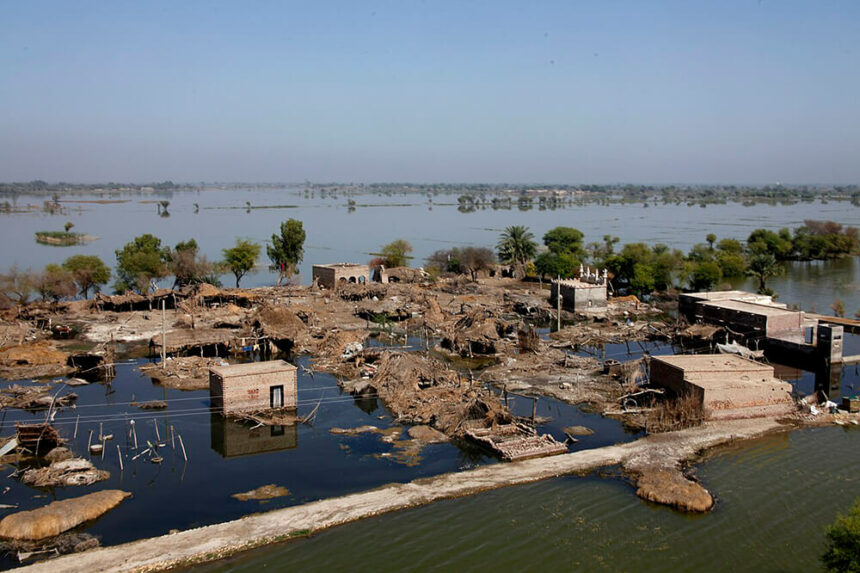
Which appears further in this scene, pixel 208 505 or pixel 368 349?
pixel 368 349

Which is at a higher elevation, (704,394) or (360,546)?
(704,394)

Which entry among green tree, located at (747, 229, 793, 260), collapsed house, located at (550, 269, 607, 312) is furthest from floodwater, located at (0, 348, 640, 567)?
green tree, located at (747, 229, 793, 260)

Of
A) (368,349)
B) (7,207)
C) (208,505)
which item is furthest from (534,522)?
(7,207)

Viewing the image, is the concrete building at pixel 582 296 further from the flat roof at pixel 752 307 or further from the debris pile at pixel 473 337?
the debris pile at pixel 473 337

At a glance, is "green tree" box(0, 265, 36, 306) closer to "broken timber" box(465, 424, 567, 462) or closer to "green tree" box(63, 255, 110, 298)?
"green tree" box(63, 255, 110, 298)

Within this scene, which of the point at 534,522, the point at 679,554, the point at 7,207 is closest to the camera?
the point at 679,554

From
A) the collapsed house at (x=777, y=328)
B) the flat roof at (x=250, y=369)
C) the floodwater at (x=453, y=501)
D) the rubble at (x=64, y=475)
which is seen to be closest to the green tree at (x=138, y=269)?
the floodwater at (x=453, y=501)

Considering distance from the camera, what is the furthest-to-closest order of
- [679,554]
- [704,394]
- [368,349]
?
[368,349], [704,394], [679,554]

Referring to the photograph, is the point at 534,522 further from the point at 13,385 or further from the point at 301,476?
the point at 13,385
